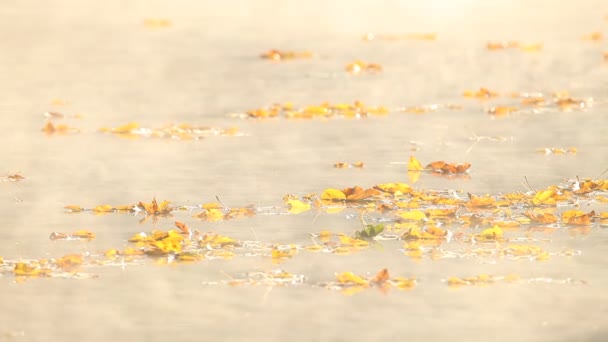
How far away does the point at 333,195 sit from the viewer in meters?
5.85

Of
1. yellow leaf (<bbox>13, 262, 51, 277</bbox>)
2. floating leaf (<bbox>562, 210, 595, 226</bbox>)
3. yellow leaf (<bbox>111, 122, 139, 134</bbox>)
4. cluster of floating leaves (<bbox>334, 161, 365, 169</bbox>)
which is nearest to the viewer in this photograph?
yellow leaf (<bbox>13, 262, 51, 277</bbox>)

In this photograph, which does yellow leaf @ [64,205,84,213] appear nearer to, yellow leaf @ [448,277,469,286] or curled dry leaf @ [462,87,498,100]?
yellow leaf @ [448,277,469,286]

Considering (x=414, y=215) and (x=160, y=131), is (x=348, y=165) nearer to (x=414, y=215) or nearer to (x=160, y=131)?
(x=414, y=215)

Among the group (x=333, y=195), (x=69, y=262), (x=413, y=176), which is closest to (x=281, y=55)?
(x=413, y=176)

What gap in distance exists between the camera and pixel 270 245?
492 cm

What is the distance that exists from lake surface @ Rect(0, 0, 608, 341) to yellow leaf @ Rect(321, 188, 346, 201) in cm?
24

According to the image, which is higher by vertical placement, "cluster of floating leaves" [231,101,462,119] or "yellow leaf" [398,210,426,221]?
"yellow leaf" [398,210,426,221]

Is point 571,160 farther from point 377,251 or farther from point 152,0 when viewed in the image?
point 152,0

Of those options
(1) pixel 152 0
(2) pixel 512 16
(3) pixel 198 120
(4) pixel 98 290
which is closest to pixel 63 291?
(4) pixel 98 290

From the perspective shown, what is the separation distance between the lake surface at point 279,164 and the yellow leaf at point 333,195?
0.24 meters

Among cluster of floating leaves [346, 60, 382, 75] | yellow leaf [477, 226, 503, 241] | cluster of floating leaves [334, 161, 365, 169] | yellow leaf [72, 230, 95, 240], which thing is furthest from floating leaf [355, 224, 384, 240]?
cluster of floating leaves [346, 60, 382, 75]

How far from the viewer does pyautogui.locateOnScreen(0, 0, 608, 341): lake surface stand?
3.89 metres

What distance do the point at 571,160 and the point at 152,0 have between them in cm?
1569

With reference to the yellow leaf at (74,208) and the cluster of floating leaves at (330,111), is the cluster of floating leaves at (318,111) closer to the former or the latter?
the cluster of floating leaves at (330,111)
